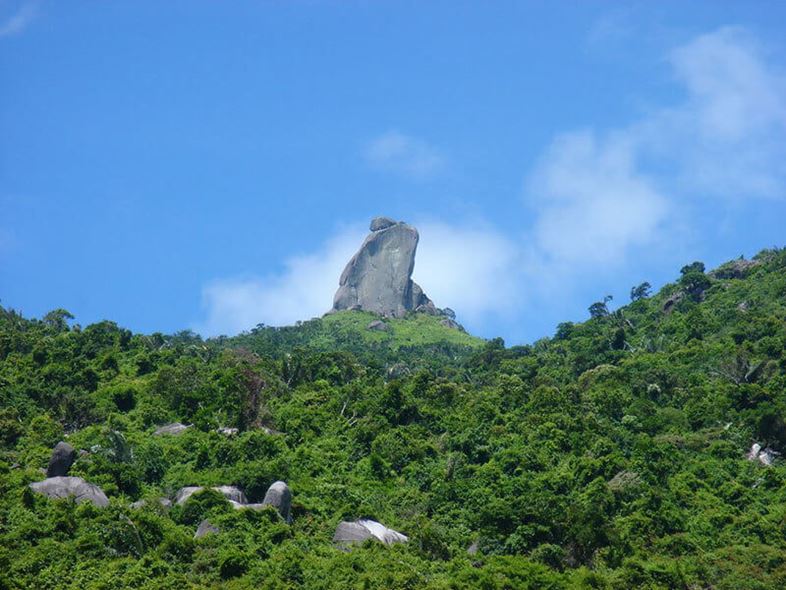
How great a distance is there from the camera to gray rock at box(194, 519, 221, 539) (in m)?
43.9

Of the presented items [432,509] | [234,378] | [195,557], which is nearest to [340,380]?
[234,378]

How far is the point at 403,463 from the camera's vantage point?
54.6 m

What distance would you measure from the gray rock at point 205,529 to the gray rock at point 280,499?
3136 millimetres

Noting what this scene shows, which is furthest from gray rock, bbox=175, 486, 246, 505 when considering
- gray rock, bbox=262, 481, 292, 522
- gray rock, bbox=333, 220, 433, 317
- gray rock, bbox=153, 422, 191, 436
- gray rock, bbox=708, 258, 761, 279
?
gray rock, bbox=333, 220, 433, 317

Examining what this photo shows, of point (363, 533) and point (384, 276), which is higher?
point (384, 276)

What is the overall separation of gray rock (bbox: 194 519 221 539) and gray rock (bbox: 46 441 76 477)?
7.55m

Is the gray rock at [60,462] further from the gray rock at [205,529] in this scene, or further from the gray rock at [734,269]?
the gray rock at [734,269]

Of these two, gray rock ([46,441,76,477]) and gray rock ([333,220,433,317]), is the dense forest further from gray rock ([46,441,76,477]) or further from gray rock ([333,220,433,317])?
gray rock ([333,220,433,317])

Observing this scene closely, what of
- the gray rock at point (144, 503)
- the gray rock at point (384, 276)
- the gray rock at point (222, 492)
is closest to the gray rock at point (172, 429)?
the gray rock at point (222, 492)

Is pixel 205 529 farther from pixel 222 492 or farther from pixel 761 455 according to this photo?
pixel 761 455


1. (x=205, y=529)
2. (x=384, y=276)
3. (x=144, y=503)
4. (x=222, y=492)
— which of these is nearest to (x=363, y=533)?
(x=205, y=529)

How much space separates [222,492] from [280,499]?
266cm

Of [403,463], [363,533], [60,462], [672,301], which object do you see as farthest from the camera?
[672,301]

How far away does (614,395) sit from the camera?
62.0 metres
